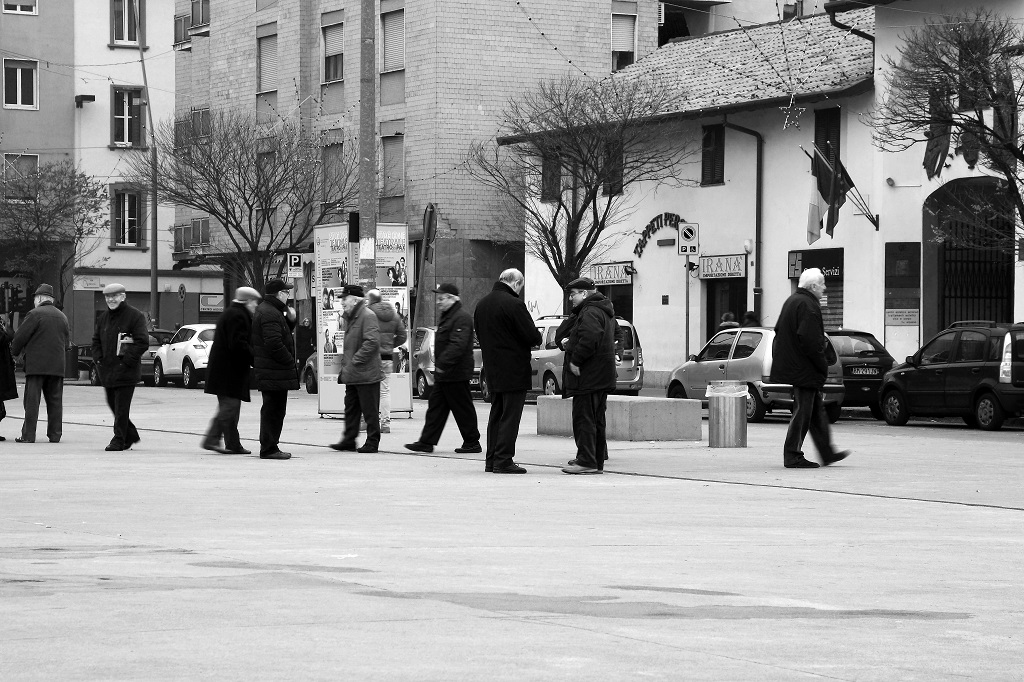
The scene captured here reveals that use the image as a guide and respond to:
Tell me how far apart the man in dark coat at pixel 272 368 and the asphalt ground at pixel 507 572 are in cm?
115

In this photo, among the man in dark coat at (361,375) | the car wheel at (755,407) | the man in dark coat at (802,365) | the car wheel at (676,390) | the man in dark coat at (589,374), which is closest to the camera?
the man in dark coat at (589,374)

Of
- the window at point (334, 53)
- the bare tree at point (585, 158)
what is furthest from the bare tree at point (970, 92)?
the window at point (334, 53)

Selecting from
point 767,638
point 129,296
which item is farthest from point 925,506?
point 129,296

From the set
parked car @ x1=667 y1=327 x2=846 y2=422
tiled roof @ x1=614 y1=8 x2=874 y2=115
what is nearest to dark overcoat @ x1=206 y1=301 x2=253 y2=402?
parked car @ x1=667 y1=327 x2=846 y2=422

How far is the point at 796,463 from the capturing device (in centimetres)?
1628

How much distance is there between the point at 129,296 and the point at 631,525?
55.1 meters

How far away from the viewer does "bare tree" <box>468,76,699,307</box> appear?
129 ft

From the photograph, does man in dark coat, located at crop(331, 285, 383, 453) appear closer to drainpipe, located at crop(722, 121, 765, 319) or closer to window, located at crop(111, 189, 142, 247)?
drainpipe, located at crop(722, 121, 765, 319)

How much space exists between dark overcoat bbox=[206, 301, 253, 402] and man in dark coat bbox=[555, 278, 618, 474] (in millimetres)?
4065

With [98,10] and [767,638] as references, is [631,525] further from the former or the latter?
[98,10]

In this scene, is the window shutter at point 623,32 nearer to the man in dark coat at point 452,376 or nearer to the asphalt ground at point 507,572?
the man in dark coat at point 452,376

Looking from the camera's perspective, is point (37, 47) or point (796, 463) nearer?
point (796, 463)

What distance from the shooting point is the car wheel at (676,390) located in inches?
1164

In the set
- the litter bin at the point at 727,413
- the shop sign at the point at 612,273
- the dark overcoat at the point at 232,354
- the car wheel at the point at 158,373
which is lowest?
the car wheel at the point at 158,373
